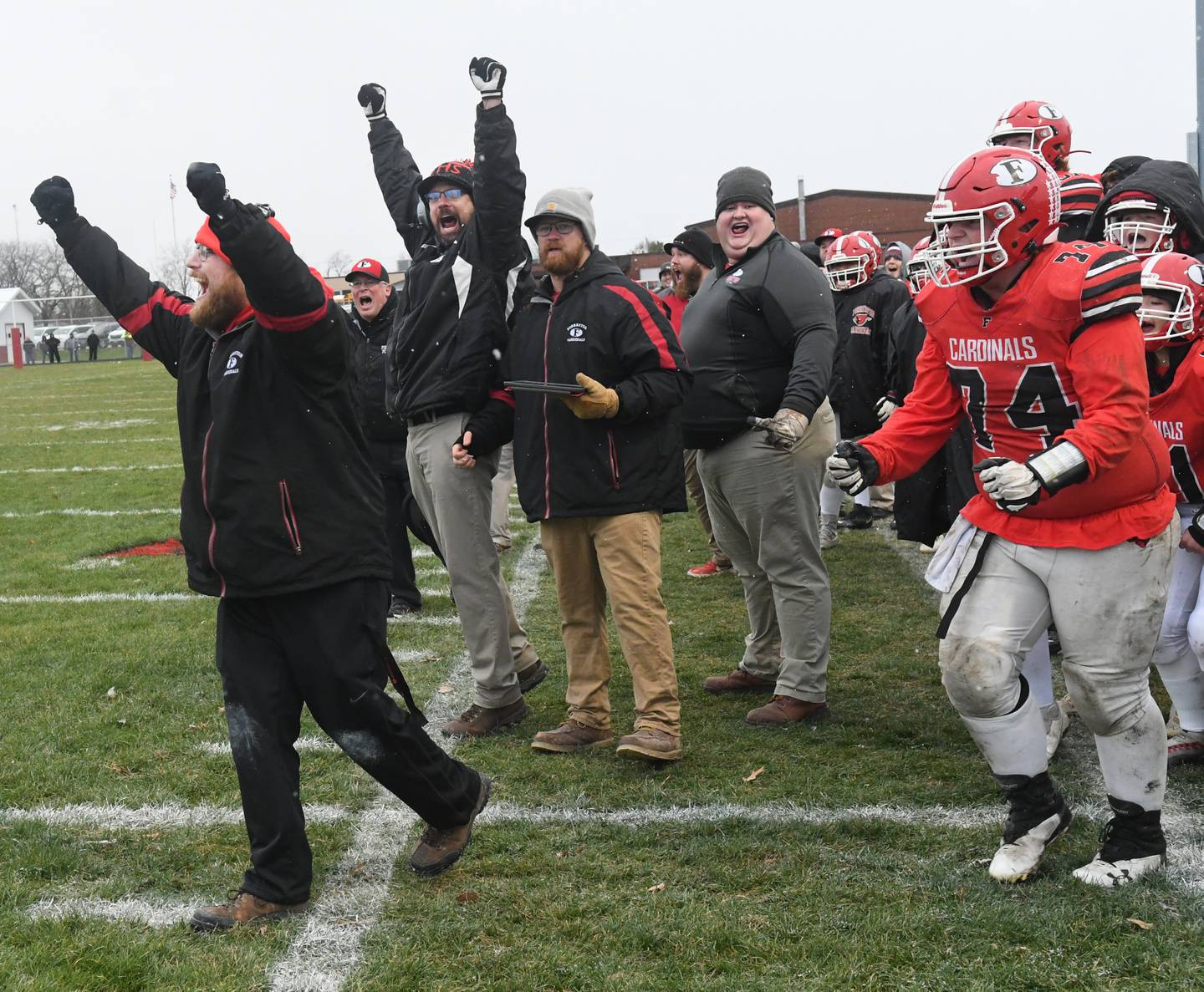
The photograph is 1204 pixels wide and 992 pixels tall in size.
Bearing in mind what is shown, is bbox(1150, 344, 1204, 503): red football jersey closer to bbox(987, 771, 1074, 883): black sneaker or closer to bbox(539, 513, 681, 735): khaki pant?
bbox(987, 771, 1074, 883): black sneaker

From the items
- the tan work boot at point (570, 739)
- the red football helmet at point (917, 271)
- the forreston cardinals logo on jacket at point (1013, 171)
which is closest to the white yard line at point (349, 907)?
the tan work boot at point (570, 739)

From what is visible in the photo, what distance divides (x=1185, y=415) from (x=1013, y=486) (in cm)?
149

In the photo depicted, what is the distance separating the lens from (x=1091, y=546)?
3.47 meters

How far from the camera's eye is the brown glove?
4547 millimetres

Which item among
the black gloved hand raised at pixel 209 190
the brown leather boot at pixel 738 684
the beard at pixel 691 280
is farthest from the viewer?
the beard at pixel 691 280

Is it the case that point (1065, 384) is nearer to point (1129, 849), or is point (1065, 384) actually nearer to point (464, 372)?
point (1129, 849)

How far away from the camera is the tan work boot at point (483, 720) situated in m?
5.26

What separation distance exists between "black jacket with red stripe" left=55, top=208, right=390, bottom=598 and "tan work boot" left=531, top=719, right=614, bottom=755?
1545 millimetres

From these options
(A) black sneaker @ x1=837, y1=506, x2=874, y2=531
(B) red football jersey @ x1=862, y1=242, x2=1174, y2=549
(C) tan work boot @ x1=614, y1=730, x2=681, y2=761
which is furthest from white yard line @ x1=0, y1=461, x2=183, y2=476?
(B) red football jersey @ x1=862, y1=242, x2=1174, y2=549

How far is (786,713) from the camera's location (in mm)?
5312

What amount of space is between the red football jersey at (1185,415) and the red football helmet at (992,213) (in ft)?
3.70

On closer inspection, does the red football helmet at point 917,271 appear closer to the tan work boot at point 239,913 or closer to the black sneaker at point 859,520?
the tan work boot at point 239,913

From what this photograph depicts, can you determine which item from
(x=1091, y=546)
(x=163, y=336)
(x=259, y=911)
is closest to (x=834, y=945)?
(x=1091, y=546)

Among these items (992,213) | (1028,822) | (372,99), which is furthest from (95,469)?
(992,213)
